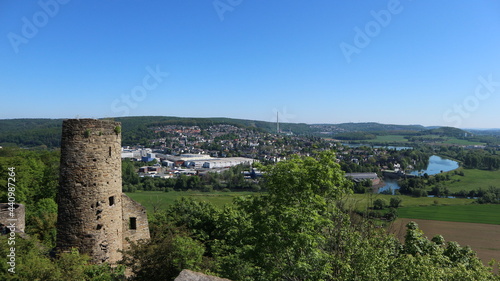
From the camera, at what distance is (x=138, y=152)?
14425 cm

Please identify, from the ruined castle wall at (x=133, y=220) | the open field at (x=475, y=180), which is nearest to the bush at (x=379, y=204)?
the open field at (x=475, y=180)

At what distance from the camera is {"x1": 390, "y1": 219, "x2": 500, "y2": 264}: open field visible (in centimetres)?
2961

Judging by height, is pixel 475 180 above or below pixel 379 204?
below

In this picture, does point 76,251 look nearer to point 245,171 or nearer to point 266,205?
point 266,205

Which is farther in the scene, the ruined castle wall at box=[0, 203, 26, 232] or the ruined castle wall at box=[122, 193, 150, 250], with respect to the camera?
the ruined castle wall at box=[0, 203, 26, 232]

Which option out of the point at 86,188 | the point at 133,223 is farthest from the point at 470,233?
the point at 86,188

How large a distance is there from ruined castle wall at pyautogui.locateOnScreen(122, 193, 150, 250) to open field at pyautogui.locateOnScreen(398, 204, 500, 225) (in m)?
43.2

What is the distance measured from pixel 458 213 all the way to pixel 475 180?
147ft

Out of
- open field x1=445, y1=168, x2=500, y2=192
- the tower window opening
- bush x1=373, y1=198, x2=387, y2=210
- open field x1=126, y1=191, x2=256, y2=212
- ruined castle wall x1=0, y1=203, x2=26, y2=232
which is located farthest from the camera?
open field x1=445, y1=168, x2=500, y2=192

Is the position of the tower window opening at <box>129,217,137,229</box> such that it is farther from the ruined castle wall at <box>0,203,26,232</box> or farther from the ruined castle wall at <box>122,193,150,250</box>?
the ruined castle wall at <box>0,203,26,232</box>

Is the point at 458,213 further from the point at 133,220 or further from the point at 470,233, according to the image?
the point at 133,220

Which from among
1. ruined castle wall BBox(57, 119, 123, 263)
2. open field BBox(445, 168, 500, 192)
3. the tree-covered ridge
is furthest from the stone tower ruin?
open field BBox(445, 168, 500, 192)

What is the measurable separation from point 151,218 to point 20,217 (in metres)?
7.69

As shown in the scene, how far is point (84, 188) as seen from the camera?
34.7ft
